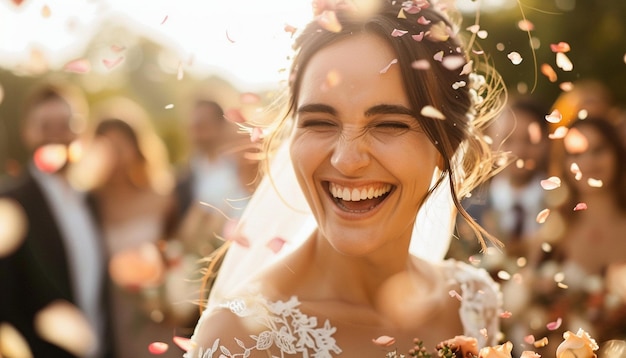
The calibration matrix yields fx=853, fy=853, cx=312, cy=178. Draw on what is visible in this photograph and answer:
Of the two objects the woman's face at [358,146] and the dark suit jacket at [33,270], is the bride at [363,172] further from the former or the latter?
the dark suit jacket at [33,270]

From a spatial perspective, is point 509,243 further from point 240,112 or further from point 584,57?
point 584,57

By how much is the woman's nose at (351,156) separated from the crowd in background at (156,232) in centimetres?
293

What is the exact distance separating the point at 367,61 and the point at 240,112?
88 centimetres

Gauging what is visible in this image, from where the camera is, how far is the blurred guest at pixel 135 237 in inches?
269

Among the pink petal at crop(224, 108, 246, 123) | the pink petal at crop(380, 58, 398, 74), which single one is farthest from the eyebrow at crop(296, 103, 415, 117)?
the pink petal at crop(224, 108, 246, 123)

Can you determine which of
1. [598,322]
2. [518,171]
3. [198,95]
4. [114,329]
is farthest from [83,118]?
[598,322]

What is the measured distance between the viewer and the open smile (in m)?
3.20

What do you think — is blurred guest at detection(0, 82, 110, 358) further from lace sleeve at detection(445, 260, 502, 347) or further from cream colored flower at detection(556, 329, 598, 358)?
cream colored flower at detection(556, 329, 598, 358)

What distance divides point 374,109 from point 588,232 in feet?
Answer: 13.2

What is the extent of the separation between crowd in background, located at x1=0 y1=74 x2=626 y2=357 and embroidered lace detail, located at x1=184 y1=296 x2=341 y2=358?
2649mm

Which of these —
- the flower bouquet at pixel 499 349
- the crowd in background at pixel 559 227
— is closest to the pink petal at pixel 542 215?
the flower bouquet at pixel 499 349

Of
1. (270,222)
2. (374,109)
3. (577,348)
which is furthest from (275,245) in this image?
(577,348)

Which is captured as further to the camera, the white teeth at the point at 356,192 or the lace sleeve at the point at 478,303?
the lace sleeve at the point at 478,303

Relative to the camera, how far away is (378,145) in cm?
316
